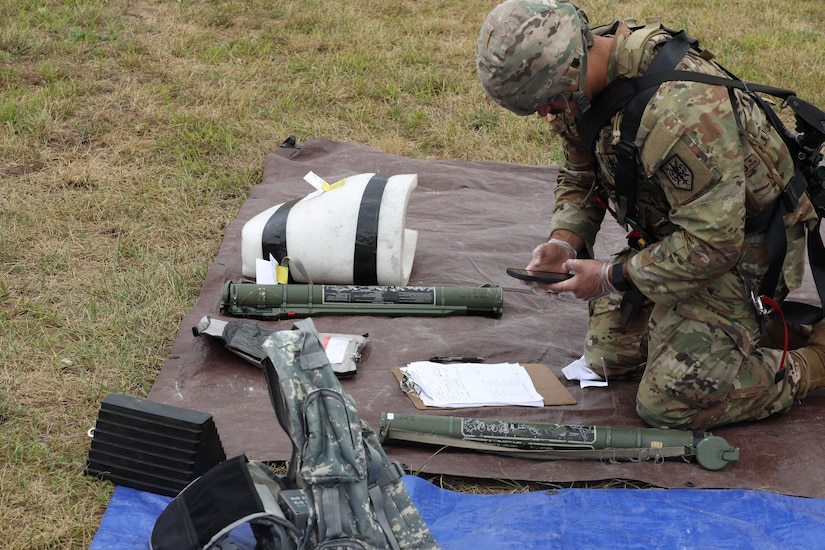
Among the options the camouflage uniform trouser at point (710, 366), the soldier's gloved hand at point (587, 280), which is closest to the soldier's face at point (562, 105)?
the soldier's gloved hand at point (587, 280)

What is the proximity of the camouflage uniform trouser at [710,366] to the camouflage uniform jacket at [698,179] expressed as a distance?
163 millimetres

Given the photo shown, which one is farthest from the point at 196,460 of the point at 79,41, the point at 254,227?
the point at 79,41

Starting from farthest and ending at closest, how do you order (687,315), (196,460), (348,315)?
(348,315) < (687,315) < (196,460)

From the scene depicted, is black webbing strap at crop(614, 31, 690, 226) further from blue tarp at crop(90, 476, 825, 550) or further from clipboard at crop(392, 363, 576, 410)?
blue tarp at crop(90, 476, 825, 550)

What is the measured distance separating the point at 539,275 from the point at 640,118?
2.75 feet

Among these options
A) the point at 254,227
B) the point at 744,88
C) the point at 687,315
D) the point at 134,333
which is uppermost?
the point at 744,88

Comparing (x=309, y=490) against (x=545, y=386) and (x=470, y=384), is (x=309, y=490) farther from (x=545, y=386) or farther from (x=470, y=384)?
(x=545, y=386)

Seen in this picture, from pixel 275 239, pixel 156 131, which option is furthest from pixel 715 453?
pixel 156 131

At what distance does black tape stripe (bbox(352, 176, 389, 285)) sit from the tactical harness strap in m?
Result: 1.28

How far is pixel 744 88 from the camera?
3.53m

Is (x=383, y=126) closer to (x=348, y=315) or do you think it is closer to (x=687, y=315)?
(x=348, y=315)

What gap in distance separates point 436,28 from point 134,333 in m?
5.33

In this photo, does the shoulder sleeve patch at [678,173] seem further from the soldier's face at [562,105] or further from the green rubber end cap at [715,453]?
the green rubber end cap at [715,453]

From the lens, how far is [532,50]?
3389 mm
